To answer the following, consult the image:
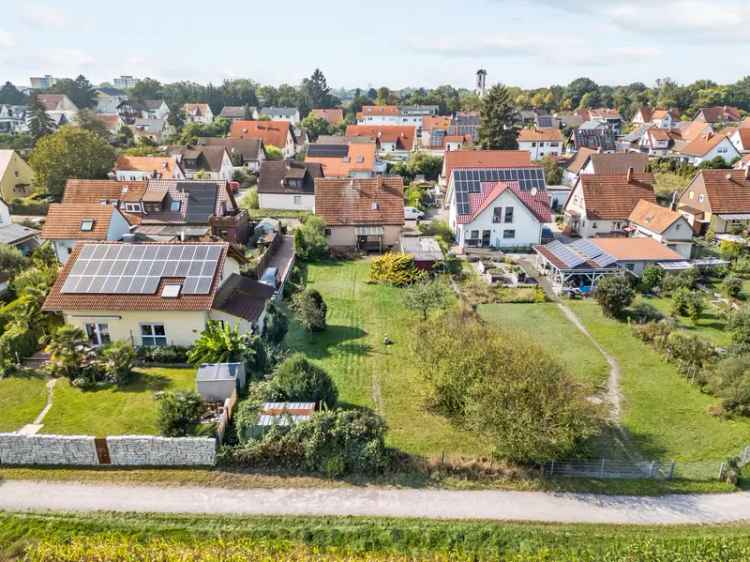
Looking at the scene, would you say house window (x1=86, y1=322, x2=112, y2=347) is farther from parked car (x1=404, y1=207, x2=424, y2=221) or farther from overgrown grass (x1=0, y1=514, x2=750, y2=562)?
parked car (x1=404, y1=207, x2=424, y2=221)

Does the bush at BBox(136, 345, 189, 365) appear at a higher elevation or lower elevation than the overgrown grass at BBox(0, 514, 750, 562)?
higher

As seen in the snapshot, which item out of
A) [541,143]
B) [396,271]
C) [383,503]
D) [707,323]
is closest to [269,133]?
[541,143]

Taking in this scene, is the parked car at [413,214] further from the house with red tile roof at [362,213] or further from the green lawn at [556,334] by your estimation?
the green lawn at [556,334]

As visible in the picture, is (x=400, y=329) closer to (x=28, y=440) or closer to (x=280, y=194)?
(x=28, y=440)

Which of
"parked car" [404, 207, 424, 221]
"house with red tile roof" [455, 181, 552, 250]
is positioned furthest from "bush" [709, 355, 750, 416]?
"parked car" [404, 207, 424, 221]

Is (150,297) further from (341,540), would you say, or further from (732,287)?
(732,287)
